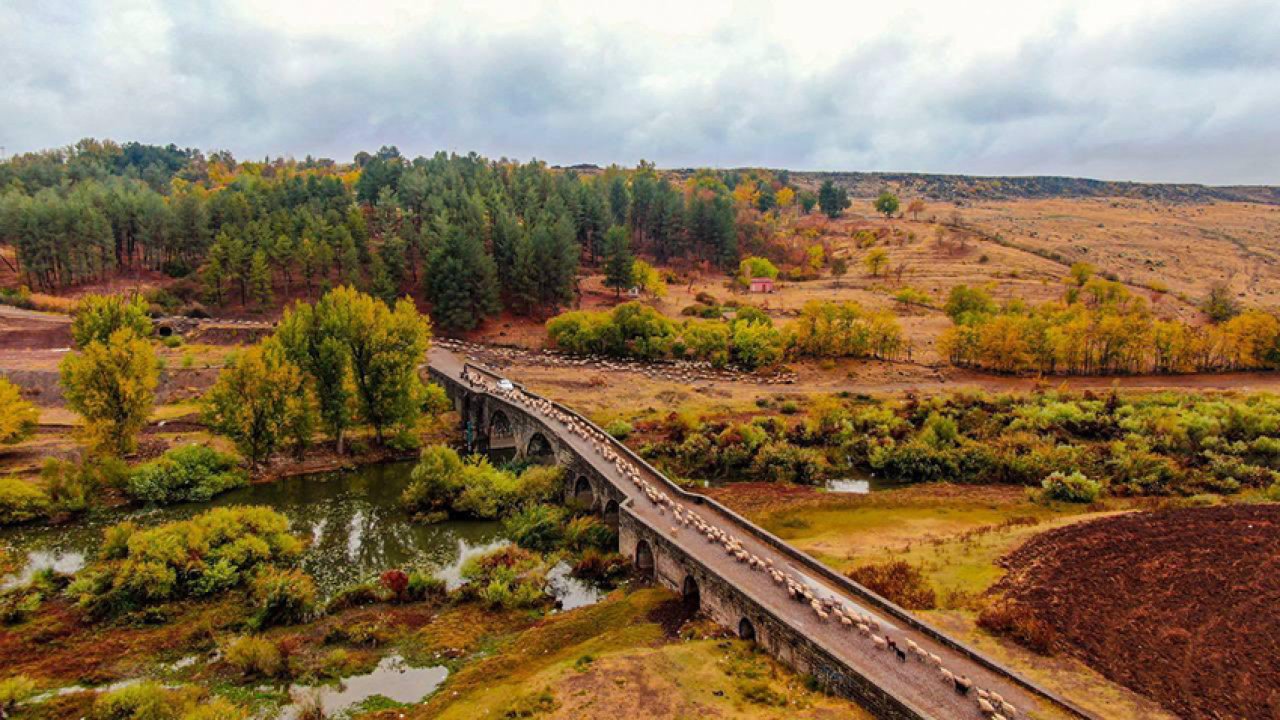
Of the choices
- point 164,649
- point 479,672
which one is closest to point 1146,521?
point 479,672

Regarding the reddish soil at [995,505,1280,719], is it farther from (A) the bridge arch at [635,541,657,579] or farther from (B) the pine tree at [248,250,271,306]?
(B) the pine tree at [248,250,271,306]

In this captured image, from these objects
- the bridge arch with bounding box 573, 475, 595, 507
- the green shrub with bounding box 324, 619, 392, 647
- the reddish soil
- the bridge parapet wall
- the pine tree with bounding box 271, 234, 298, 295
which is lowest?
the green shrub with bounding box 324, 619, 392, 647

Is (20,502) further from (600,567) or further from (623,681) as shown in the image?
(623,681)

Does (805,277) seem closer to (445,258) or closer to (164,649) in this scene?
Result: (445,258)

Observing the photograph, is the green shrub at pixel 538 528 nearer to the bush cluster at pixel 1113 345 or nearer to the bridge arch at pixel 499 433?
the bridge arch at pixel 499 433

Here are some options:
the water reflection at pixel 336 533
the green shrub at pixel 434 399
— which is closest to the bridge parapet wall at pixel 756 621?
the water reflection at pixel 336 533

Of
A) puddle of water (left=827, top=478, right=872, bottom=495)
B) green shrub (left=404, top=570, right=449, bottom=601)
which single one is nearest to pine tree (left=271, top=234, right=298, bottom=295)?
green shrub (left=404, top=570, right=449, bottom=601)
